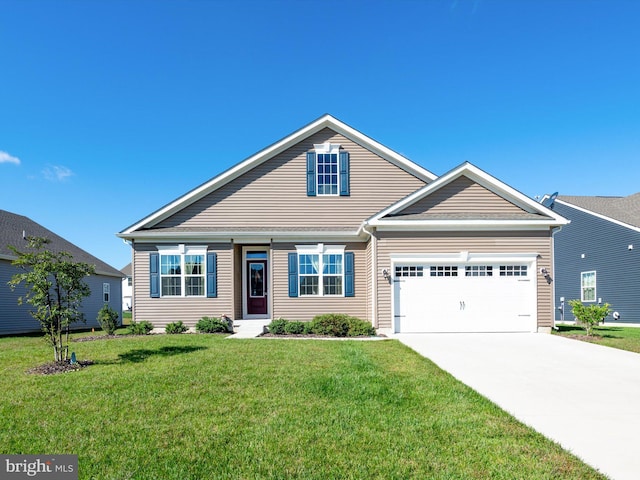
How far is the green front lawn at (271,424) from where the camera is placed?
3.43 metres

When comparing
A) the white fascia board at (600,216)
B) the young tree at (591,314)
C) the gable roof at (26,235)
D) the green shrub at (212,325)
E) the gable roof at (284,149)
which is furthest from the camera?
the white fascia board at (600,216)

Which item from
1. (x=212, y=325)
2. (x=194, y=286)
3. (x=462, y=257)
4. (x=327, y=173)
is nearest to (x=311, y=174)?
(x=327, y=173)

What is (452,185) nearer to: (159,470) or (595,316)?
(595,316)

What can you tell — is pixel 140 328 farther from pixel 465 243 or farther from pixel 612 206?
pixel 612 206

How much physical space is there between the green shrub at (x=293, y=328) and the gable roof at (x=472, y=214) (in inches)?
162

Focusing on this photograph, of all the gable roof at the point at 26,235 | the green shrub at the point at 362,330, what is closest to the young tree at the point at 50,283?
the green shrub at the point at 362,330

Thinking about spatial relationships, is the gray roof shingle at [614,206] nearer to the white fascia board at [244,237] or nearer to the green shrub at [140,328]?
the white fascia board at [244,237]

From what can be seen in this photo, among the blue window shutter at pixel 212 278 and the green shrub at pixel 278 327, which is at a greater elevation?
the blue window shutter at pixel 212 278

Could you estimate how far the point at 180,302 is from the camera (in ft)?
46.4

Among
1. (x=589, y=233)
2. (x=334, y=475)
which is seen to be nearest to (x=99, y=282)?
(x=334, y=475)

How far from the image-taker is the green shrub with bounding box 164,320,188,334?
13.4m

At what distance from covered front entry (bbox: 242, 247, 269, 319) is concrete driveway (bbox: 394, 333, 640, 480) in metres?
6.38

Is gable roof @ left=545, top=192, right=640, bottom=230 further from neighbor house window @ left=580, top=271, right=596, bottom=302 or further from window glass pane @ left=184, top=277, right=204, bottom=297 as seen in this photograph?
window glass pane @ left=184, top=277, right=204, bottom=297

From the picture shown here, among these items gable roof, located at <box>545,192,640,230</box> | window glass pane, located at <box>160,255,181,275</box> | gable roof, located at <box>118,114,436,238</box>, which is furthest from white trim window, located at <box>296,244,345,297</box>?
gable roof, located at <box>545,192,640,230</box>
